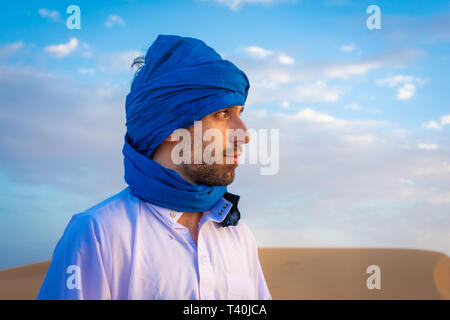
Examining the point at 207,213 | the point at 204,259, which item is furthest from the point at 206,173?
the point at 204,259

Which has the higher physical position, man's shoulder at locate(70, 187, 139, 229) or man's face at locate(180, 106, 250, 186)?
man's face at locate(180, 106, 250, 186)

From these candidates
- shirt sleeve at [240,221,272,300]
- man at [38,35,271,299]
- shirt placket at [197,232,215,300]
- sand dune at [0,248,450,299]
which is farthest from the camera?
sand dune at [0,248,450,299]

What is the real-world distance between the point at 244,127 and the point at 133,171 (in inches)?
33.6

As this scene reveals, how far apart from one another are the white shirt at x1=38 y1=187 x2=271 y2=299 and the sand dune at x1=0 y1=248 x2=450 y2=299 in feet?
34.5

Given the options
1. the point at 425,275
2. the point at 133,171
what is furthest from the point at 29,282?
the point at 133,171

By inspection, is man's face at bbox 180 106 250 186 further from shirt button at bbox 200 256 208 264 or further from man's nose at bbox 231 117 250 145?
shirt button at bbox 200 256 208 264

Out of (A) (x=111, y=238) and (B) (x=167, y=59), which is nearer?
(A) (x=111, y=238)

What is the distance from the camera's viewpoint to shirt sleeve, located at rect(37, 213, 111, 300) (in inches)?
101

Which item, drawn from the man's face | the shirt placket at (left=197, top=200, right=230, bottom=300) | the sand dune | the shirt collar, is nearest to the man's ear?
the man's face

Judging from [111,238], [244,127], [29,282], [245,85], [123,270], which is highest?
[245,85]
